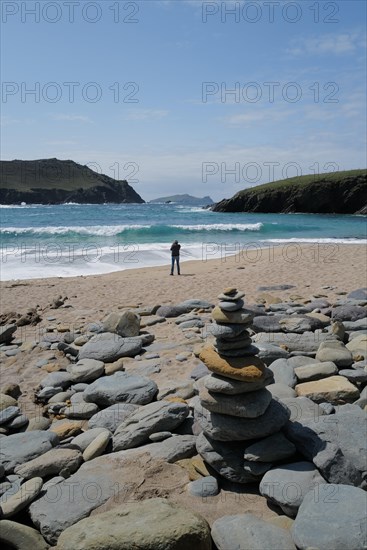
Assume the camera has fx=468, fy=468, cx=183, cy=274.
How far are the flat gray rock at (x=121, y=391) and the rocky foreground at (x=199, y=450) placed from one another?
0.8 inches

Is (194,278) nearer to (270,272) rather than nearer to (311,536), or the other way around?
(270,272)

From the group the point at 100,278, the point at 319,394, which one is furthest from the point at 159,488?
the point at 100,278

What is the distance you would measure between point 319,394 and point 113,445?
2.59 m

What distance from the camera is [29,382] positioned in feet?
25.4

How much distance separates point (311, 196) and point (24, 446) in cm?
7209

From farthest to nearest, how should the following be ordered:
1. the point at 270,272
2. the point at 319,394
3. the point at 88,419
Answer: the point at 270,272 → the point at 88,419 → the point at 319,394

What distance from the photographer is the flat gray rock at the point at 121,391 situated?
251 inches

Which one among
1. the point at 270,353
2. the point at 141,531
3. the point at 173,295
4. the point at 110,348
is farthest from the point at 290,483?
the point at 173,295

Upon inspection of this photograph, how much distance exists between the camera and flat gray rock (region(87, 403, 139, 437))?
5.84 meters

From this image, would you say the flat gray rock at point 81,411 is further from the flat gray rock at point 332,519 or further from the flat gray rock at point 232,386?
the flat gray rock at point 332,519

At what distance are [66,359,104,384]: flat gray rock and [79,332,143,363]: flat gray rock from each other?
0.54 m

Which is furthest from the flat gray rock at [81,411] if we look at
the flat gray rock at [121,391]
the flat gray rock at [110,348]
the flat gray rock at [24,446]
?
the flat gray rock at [110,348]

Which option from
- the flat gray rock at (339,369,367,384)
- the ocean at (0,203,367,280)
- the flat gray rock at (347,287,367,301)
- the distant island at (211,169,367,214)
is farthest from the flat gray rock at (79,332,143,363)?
the distant island at (211,169,367,214)

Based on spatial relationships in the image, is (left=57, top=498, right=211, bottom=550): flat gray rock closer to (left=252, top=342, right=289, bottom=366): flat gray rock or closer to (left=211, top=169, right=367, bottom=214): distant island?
(left=252, top=342, right=289, bottom=366): flat gray rock
